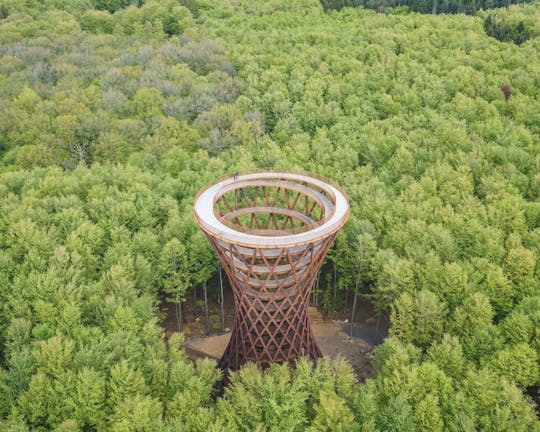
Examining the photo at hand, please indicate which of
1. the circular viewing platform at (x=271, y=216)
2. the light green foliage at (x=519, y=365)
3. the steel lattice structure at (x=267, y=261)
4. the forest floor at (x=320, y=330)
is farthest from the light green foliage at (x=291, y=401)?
the forest floor at (x=320, y=330)

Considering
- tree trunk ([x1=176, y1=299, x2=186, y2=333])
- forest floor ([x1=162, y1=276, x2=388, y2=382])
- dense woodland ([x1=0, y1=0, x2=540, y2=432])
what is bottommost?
forest floor ([x1=162, y1=276, x2=388, y2=382])

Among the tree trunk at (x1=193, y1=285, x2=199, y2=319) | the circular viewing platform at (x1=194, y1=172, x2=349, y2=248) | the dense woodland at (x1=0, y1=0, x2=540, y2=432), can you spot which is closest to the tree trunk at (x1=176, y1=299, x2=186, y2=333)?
the dense woodland at (x1=0, y1=0, x2=540, y2=432)

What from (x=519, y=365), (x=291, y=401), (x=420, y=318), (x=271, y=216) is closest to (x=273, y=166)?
(x=271, y=216)

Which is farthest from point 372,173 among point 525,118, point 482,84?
point 482,84

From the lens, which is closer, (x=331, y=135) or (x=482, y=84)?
(x=331, y=135)

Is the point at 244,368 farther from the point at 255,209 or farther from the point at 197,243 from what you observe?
the point at 197,243

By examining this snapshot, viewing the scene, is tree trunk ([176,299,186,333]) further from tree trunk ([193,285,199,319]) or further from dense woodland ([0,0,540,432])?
tree trunk ([193,285,199,319])

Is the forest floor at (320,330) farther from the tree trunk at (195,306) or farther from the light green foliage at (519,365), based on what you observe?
the light green foliage at (519,365)
